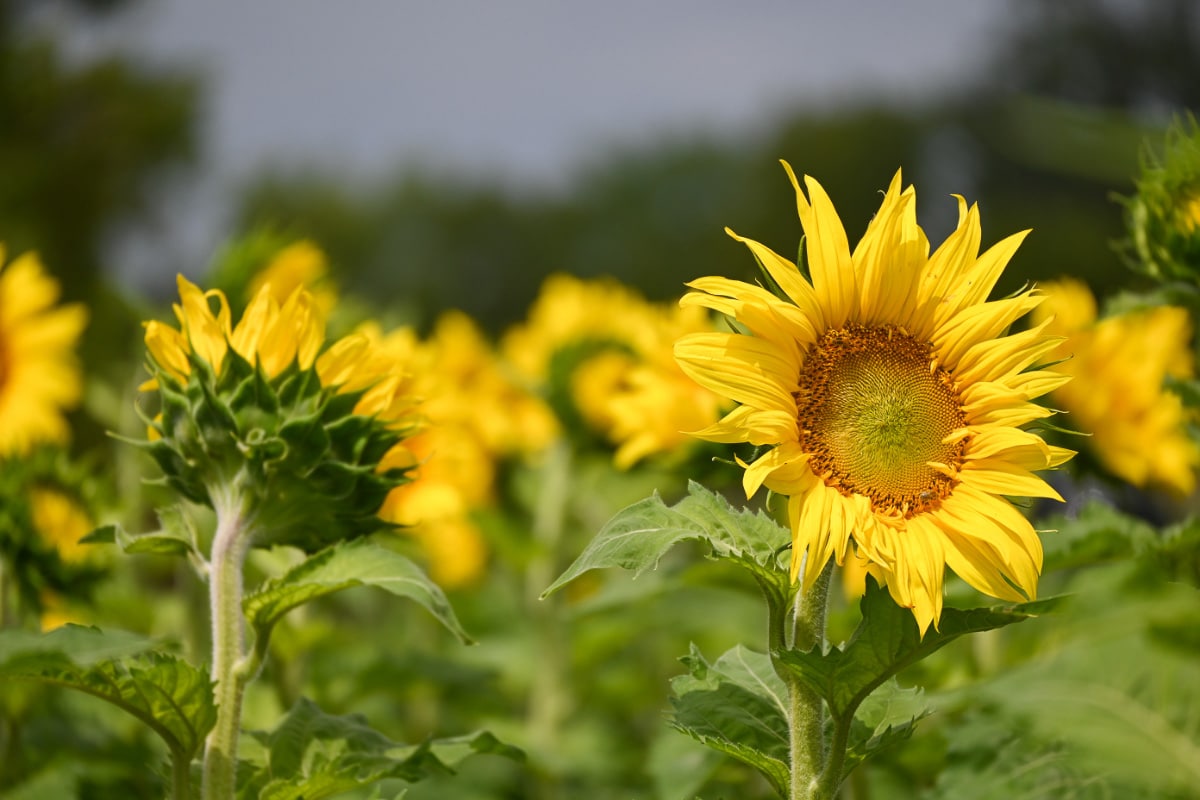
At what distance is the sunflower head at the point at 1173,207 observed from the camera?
1.78 meters

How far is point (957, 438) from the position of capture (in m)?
1.40

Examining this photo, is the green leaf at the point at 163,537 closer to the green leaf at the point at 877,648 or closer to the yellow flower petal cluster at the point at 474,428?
the green leaf at the point at 877,648

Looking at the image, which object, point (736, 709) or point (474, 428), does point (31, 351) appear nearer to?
point (474, 428)

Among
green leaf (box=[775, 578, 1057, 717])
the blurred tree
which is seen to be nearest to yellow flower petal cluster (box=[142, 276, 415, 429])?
green leaf (box=[775, 578, 1057, 717])

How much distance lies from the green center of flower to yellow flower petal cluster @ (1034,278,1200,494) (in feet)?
3.82

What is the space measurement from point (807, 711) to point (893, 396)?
38 cm

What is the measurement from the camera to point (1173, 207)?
1.80 meters

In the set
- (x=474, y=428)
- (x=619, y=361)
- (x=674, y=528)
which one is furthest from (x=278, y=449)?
(x=474, y=428)

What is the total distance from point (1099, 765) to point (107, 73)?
18882 millimetres

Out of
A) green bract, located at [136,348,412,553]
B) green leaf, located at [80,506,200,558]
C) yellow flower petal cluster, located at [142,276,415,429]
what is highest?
yellow flower petal cluster, located at [142,276,415,429]

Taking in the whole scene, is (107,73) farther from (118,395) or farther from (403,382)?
(403,382)

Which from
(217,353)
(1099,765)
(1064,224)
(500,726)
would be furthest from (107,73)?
(1099,765)

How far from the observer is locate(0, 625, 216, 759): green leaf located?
1.25 metres

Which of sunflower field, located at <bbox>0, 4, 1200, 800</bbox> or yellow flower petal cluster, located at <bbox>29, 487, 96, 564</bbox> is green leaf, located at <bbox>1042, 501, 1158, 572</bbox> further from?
yellow flower petal cluster, located at <bbox>29, 487, 96, 564</bbox>
